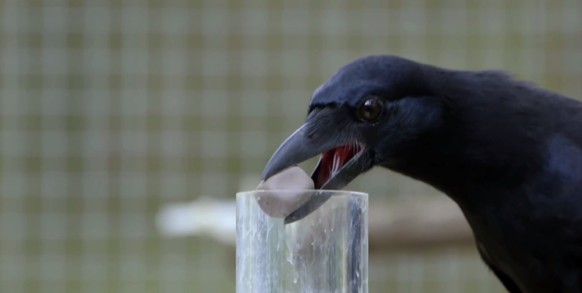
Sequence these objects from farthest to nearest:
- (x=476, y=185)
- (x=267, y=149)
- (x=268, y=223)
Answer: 1. (x=267, y=149)
2. (x=476, y=185)
3. (x=268, y=223)

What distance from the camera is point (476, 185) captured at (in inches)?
68.2

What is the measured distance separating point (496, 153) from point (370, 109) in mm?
231

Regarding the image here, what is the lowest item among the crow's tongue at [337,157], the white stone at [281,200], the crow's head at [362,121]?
the white stone at [281,200]

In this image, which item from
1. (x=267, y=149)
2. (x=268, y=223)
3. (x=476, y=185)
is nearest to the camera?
(x=268, y=223)

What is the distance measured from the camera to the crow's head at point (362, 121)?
149cm


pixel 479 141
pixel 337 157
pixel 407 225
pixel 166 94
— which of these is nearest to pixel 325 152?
pixel 337 157

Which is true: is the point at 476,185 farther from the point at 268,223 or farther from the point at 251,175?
the point at 251,175

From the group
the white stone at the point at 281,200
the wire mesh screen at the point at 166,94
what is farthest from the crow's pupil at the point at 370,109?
the wire mesh screen at the point at 166,94

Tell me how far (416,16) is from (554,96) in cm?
166

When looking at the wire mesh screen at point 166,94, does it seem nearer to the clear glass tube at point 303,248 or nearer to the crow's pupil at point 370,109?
the crow's pupil at point 370,109

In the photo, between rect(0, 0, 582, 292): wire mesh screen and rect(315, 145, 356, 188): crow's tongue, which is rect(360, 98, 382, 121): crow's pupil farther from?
rect(0, 0, 582, 292): wire mesh screen

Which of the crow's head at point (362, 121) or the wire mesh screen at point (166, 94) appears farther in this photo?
the wire mesh screen at point (166, 94)

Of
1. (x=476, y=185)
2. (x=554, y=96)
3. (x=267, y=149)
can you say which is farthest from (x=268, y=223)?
(x=267, y=149)

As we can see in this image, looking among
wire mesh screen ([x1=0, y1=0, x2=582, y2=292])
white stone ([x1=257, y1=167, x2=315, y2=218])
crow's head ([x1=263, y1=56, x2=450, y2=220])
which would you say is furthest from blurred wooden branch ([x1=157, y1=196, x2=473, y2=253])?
white stone ([x1=257, y1=167, x2=315, y2=218])
